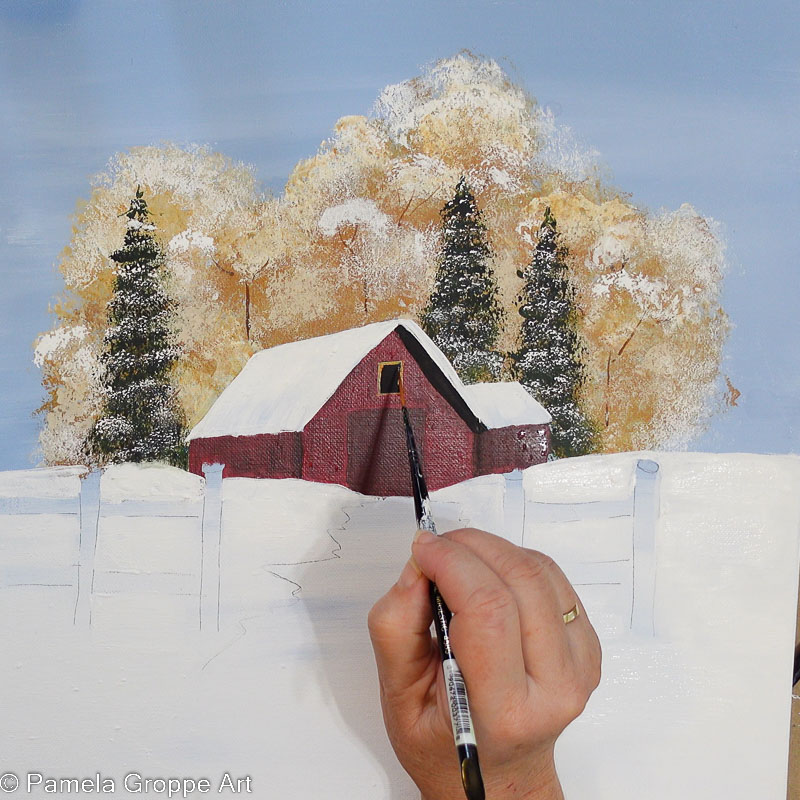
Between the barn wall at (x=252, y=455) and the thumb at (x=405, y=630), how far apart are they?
0.74 feet

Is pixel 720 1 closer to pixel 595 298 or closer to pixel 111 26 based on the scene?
pixel 595 298

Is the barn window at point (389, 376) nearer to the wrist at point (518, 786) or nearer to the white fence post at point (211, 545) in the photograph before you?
the white fence post at point (211, 545)

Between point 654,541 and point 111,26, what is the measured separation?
880mm

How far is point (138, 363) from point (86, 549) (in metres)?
0.22

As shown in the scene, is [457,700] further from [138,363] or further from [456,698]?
[138,363]

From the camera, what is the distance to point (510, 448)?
2.79 feet

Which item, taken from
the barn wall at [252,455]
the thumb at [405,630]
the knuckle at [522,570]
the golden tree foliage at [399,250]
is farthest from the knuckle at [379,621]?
the golden tree foliage at [399,250]

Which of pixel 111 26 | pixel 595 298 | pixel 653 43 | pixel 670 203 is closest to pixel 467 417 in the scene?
pixel 595 298

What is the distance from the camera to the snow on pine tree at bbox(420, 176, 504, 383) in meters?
0.85

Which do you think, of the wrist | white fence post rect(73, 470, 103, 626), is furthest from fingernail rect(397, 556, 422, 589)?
white fence post rect(73, 470, 103, 626)

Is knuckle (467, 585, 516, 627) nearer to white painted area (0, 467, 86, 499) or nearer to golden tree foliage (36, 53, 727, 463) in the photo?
golden tree foliage (36, 53, 727, 463)

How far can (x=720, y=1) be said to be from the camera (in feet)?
2.87

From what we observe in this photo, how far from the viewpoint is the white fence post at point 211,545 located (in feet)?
2.73

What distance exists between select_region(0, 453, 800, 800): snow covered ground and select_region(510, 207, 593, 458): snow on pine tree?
4 centimetres
